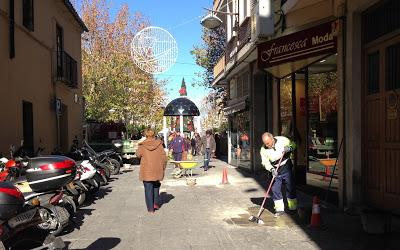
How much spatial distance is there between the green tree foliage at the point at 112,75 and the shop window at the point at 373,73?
22917 mm

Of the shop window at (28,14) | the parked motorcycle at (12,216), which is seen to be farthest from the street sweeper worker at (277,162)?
the shop window at (28,14)

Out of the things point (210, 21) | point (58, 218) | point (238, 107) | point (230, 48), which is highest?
point (210, 21)

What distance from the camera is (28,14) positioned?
15.7m

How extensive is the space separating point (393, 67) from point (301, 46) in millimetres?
2607

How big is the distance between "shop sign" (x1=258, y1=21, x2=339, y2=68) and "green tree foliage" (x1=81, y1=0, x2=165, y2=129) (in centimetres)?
1951

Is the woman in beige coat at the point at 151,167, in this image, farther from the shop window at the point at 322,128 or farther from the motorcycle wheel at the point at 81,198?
the shop window at the point at 322,128

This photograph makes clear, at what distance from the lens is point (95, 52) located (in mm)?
34906

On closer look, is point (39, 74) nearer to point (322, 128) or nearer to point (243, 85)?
point (243, 85)

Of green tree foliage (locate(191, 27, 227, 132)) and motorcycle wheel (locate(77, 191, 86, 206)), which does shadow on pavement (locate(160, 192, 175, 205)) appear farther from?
green tree foliage (locate(191, 27, 227, 132))

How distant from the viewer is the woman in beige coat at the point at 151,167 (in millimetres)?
10156

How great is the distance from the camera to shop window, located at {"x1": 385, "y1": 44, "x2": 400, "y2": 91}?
8.30m

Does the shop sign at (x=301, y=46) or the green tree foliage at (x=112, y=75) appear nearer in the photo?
the shop sign at (x=301, y=46)

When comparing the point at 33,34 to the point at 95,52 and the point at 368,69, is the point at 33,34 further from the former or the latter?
the point at 95,52

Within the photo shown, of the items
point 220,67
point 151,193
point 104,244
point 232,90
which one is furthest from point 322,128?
point 220,67
